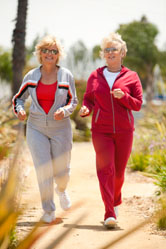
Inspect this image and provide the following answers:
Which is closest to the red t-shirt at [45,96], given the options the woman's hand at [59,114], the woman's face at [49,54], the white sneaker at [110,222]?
the woman's hand at [59,114]

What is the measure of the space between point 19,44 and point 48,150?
7491mm

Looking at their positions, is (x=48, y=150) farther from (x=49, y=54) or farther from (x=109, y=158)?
(x=49, y=54)

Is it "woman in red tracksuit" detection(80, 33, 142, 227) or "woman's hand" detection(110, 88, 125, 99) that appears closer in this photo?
"woman's hand" detection(110, 88, 125, 99)

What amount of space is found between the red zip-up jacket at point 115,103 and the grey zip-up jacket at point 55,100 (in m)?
0.22

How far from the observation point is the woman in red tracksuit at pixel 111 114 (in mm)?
4363

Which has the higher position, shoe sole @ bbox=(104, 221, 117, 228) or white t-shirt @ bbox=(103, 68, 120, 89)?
white t-shirt @ bbox=(103, 68, 120, 89)

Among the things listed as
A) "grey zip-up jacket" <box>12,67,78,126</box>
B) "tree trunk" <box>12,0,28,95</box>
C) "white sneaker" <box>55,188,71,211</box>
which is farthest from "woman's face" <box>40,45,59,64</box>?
"tree trunk" <box>12,0,28,95</box>

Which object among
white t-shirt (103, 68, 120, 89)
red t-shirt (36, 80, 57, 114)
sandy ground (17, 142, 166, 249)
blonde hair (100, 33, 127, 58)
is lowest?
sandy ground (17, 142, 166, 249)

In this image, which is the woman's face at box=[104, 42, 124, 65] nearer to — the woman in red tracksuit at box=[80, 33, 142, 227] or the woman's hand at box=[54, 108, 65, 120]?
the woman in red tracksuit at box=[80, 33, 142, 227]

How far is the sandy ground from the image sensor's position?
12.2 feet

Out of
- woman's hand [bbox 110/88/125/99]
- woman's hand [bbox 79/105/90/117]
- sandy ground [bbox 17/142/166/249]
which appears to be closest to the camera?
sandy ground [bbox 17/142/166/249]

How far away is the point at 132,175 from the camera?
7.53m

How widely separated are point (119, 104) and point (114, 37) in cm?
75

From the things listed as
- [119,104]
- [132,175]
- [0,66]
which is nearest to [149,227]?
[119,104]
